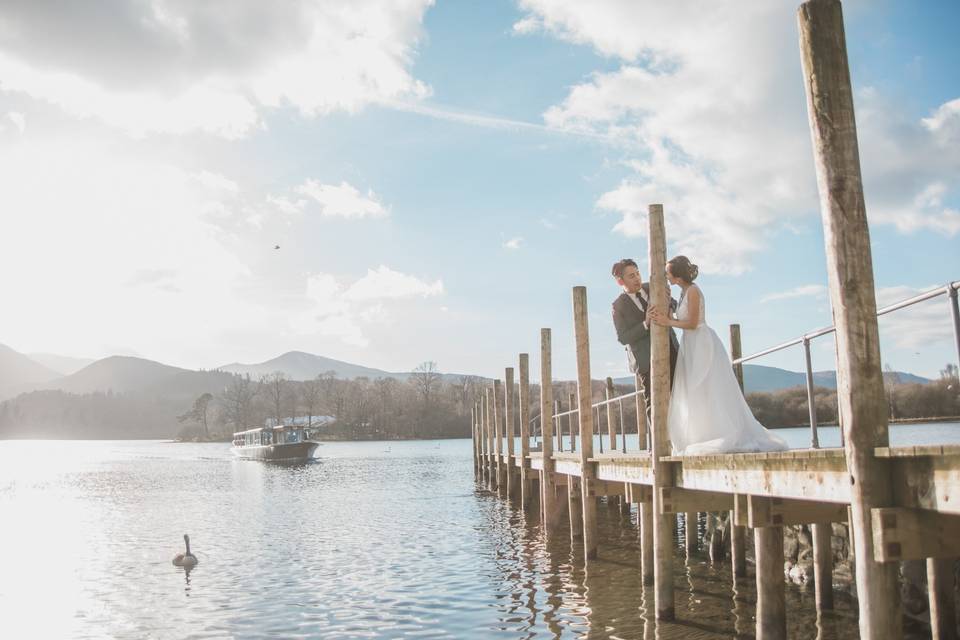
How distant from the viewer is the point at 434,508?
26.4 metres

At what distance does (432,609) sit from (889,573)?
813 cm

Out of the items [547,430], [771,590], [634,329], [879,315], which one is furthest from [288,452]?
[879,315]

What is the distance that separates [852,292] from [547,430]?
12.0 m

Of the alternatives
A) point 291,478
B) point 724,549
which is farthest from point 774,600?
point 291,478

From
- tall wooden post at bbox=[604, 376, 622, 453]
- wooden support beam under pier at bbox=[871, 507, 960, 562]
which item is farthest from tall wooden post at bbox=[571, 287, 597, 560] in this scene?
wooden support beam under pier at bbox=[871, 507, 960, 562]

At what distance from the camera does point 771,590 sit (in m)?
6.98

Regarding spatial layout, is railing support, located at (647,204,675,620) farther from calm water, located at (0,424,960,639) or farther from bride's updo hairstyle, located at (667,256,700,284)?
calm water, located at (0,424,960,639)

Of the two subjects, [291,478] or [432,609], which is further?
[291,478]

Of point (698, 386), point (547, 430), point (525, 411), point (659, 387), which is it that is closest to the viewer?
point (698, 386)

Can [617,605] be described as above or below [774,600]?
below

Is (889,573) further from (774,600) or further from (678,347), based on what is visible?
(678,347)

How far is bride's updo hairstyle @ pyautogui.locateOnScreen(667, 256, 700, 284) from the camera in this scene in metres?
8.20

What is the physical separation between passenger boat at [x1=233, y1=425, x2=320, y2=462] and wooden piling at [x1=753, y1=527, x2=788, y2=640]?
63.1 meters

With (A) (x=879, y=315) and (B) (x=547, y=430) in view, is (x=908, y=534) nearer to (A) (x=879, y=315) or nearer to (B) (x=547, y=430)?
(A) (x=879, y=315)
